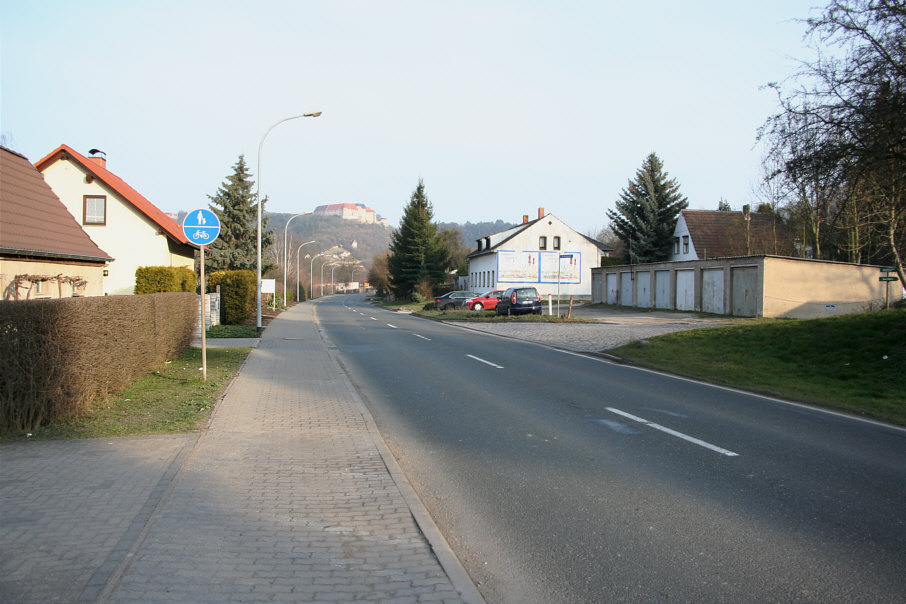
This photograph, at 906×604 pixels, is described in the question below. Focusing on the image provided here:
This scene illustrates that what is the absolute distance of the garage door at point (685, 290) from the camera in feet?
113

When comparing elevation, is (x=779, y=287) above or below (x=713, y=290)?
above

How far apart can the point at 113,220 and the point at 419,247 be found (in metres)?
34.0

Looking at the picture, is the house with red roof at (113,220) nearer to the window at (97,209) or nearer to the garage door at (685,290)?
the window at (97,209)

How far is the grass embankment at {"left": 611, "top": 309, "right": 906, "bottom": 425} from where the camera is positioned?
10203 mm

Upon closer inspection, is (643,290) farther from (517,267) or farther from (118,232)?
(118,232)

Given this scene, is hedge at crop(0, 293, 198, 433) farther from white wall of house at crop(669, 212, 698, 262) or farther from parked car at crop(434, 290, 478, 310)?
white wall of house at crop(669, 212, 698, 262)

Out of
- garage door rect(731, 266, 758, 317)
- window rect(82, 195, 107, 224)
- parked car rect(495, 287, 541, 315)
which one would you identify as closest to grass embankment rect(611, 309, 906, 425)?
garage door rect(731, 266, 758, 317)

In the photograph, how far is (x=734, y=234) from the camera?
4938 cm

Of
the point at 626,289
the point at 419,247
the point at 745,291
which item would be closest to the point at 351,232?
the point at 419,247

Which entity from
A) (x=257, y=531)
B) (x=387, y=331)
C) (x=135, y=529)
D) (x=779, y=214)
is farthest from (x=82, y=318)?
(x=779, y=214)

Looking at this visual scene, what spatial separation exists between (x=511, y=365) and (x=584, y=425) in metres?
6.23

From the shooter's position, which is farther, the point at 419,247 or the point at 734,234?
the point at 419,247

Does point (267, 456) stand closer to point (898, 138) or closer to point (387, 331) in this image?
point (898, 138)

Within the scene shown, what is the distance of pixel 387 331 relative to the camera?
84.7 feet
